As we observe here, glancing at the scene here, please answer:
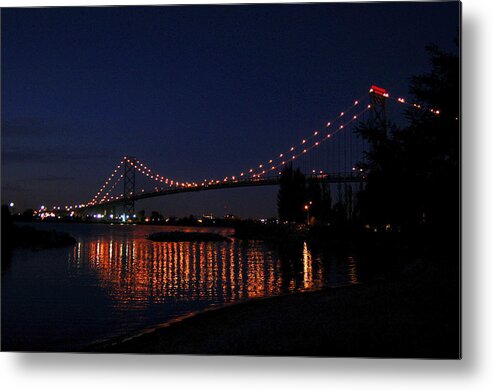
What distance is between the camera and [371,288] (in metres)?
6.30

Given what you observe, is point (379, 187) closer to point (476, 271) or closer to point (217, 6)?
point (476, 271)

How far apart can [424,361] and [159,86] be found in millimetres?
3408

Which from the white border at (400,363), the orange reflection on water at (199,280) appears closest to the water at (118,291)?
the orange reflection on water at (199,280)

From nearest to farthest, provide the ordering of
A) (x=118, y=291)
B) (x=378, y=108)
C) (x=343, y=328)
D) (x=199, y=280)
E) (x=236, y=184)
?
(x=343, y=328), (x=378, y=108), (x=118, y=291), (x=199, y=280), (x=236, y=184)

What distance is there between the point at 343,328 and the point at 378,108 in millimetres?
2140

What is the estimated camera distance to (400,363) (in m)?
3.87

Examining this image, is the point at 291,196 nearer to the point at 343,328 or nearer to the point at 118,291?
the point at 118,291

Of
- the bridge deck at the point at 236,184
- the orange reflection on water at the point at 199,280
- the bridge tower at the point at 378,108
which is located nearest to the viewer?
the bridge tower at the point at 378,108

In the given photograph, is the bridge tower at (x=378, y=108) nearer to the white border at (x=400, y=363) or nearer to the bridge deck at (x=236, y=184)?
the white border at (x=400, y=363)

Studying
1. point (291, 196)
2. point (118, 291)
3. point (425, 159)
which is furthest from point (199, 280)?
point (291, 196)

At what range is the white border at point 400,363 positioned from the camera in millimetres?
3854

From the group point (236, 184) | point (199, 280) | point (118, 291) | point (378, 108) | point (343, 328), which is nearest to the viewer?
point (343, 328)

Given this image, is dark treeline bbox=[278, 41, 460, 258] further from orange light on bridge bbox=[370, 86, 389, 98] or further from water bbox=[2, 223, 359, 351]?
water bbox=[2, 223, 359, 351]

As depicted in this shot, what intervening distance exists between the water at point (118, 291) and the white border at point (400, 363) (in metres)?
0.66
